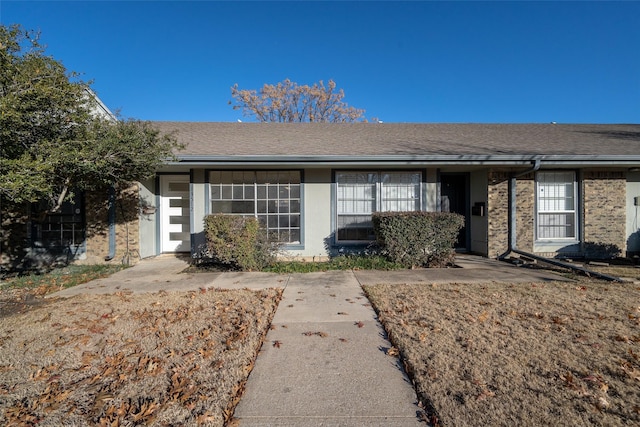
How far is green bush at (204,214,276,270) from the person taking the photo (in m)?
6.87

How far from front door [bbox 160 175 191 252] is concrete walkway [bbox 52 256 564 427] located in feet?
10.2

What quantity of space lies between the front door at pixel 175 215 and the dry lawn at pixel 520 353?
657 centimetres

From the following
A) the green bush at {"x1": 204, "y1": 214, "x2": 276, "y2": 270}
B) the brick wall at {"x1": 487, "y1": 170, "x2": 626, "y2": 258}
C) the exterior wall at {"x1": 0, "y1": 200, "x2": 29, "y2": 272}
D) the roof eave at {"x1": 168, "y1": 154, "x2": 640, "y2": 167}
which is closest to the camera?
the green bush at {"x1": 204, "y1": 214, "x2": 276, "y2": 270}

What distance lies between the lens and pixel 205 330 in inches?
149

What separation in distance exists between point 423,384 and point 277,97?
24.8m

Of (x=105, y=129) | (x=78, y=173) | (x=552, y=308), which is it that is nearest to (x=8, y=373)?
(x=78, y=173)

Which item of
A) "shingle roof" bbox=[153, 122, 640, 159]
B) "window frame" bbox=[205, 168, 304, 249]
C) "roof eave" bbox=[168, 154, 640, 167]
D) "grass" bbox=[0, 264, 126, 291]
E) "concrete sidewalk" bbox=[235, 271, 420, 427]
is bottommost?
"concrete sidewalk" bbox=[235, 271, 420, 427]

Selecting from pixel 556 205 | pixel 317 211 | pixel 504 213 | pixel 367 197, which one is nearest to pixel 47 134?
pixel 317 211

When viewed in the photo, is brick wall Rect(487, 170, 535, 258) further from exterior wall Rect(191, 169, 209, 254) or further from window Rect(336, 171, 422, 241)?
exterior wall Rect(191, 169, 209, 254)

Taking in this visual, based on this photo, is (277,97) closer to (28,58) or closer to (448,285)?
(28,58)

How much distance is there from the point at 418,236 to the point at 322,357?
4727 millimetres

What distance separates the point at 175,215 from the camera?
9555 mm

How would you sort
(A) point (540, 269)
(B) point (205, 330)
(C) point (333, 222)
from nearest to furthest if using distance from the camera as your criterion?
(B) point (205, 330), (A) point (540, 269), (C) point (333, 222)

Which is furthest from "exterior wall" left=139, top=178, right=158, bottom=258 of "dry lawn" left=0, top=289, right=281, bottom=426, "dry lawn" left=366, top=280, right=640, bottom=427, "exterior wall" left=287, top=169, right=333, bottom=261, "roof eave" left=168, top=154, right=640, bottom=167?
"dry lawn" left=366, top=280, right=640, bottom=427
